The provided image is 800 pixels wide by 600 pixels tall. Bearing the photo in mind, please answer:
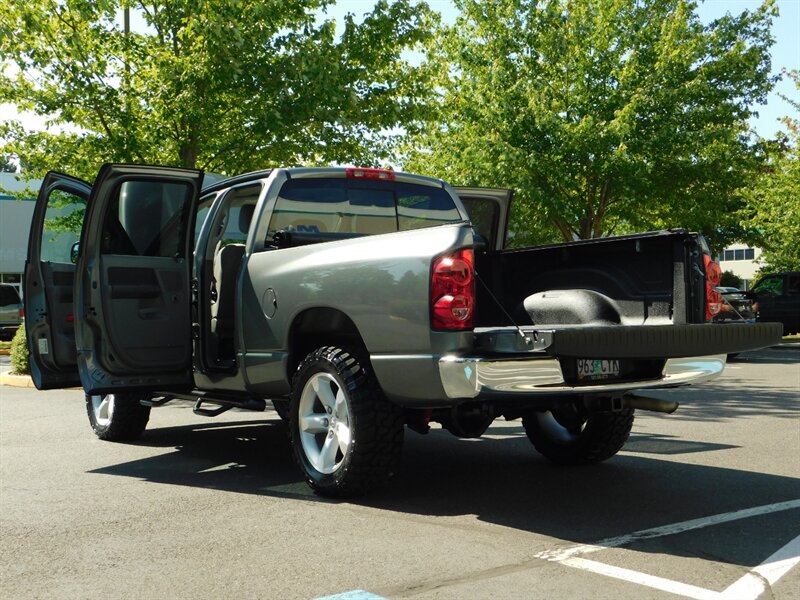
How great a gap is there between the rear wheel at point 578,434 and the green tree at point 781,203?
2332 cm

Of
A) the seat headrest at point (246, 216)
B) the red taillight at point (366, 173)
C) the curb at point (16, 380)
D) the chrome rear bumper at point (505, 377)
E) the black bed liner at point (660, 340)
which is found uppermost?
the red taillight at point (366, 173)

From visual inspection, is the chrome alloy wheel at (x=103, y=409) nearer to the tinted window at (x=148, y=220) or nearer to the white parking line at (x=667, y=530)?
the tinted window at (x=148, y=220)

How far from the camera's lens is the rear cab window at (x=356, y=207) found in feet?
22.6

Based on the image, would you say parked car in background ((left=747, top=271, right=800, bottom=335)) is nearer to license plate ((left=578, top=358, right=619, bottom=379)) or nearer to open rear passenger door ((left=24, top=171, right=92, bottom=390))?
open rear passenger door ((left=24, top=171, right=92, bottom=390))

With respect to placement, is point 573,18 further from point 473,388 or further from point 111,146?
point 473,388

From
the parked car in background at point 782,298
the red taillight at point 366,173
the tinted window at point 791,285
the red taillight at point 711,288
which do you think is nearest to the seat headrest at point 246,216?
the red taillight at point 366,173

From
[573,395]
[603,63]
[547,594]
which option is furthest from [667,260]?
[603,63]

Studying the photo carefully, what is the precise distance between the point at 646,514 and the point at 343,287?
85.5 inches

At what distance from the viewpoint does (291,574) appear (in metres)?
4.33

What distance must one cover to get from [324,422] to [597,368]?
1.73m

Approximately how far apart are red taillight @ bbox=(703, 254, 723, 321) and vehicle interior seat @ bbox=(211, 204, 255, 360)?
10.4ft

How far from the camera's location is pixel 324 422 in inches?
239

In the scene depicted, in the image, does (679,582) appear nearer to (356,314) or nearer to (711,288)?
(711,288)

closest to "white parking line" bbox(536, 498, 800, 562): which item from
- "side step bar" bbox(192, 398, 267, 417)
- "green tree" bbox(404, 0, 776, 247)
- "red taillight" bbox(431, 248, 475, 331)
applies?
"red taillight" bbox(431, 248, 475, 331)
